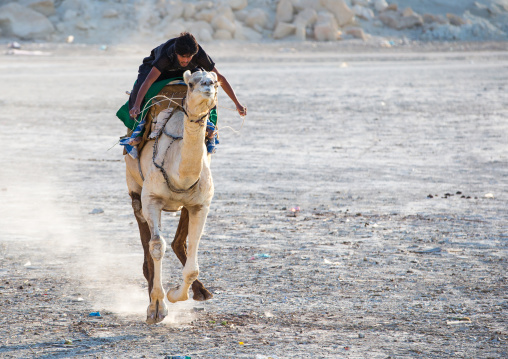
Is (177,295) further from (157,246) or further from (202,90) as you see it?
(202,90)

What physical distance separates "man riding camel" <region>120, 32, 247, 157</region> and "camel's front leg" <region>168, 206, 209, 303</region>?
0.78 m

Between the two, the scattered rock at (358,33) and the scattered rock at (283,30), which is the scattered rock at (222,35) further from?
the scattered rock at (358,33)

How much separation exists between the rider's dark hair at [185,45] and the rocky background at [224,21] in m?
45.0

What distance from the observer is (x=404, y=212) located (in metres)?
10.8

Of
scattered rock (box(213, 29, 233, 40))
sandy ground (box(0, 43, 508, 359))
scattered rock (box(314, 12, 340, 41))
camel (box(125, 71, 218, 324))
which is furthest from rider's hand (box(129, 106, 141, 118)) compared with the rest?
scattered rock (box(314, 12, 340, 41))

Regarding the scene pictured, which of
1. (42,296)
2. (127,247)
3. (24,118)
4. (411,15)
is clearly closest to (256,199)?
(127,247)

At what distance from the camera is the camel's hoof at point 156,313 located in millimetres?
6250

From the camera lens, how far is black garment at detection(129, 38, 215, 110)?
6.80 meters

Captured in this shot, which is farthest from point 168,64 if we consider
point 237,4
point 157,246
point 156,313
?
point 237,4

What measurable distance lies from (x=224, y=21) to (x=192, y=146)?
47.6 metres

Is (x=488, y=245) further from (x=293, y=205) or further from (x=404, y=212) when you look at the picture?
(x=293, y=205)

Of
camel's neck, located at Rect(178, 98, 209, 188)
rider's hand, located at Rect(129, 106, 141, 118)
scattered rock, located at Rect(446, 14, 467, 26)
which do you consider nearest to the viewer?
camel's neck, located at Rect(178, 98, 209, 188)

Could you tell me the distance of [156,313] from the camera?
627cm

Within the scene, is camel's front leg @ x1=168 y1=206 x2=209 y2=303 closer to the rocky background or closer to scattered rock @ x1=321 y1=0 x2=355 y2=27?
the rocky background
